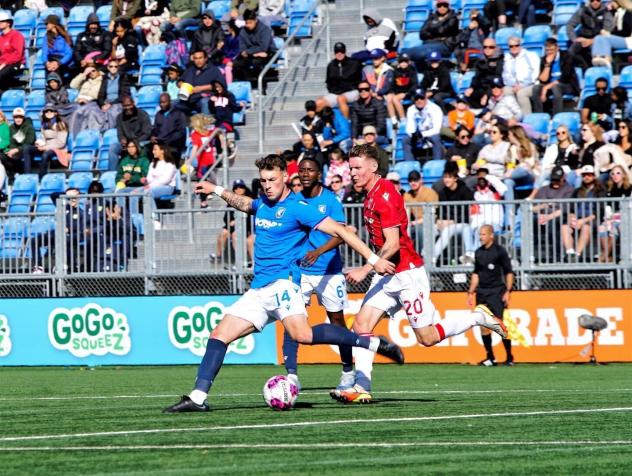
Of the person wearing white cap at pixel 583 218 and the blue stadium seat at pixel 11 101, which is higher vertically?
the blue stadium seat at pixel 11 101

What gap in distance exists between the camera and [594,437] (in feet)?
31.7

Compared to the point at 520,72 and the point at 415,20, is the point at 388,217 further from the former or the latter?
the point at 415,20

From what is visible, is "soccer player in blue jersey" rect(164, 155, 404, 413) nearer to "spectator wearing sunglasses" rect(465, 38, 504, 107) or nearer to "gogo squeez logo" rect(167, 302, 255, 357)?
"gogo squeez logo" rect(167, 302, 255, 357)

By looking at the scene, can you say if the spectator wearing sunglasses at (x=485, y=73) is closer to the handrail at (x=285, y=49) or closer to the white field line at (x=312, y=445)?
the handrail at (x=285, y=49)

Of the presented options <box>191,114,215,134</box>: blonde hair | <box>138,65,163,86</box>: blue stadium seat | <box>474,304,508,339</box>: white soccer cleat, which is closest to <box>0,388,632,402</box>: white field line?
<box>474,304,508,339</box>: white soccer cleat

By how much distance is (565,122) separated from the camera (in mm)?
25672

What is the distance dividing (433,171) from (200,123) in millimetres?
5023

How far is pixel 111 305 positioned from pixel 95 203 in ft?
5.57

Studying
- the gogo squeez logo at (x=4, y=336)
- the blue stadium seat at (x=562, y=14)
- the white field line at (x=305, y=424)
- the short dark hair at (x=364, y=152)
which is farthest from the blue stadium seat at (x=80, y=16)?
the white field line at (x=305, y=424)

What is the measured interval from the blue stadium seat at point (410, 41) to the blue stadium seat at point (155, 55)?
5542 millimetres

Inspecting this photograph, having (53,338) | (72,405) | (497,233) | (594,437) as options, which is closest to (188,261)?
(53,338)

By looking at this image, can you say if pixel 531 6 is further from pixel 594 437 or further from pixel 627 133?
pixel 594 437

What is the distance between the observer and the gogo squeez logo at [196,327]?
78.6 ft

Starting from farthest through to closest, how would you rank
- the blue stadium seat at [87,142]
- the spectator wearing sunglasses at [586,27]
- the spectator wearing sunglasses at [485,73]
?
the blue stadium seat at [87,142], the spectator wearing sunglasses at [485,73], the spectator wearing sunglasses at [586,27]
